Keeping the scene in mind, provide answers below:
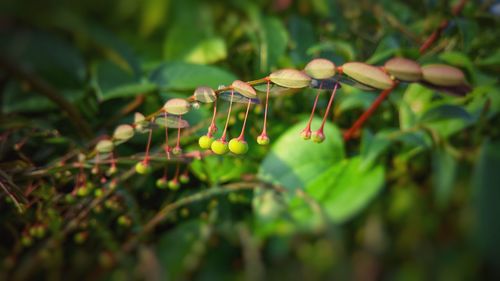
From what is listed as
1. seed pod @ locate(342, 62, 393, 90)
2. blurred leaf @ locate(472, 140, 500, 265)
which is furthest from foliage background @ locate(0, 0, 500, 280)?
seed pod @ locate(342, 62, 393, 90)

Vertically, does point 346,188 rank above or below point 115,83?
below

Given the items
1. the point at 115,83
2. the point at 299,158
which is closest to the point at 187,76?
the point at 115,83

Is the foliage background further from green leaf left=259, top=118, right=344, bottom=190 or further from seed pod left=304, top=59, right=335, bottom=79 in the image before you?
seed pod left=304, top=59, right=335, bottom=79

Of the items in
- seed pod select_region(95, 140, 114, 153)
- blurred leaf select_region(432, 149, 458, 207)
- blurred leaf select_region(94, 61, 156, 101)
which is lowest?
blurred leaf select_region(432, 149, 458, 207)

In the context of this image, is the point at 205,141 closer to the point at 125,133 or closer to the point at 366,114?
the point at 125,133

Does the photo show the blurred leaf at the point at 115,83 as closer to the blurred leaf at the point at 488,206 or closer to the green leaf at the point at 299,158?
the green leaf at the point at 299,158

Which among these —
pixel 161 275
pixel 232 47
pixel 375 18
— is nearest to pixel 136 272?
pixel 161 275
